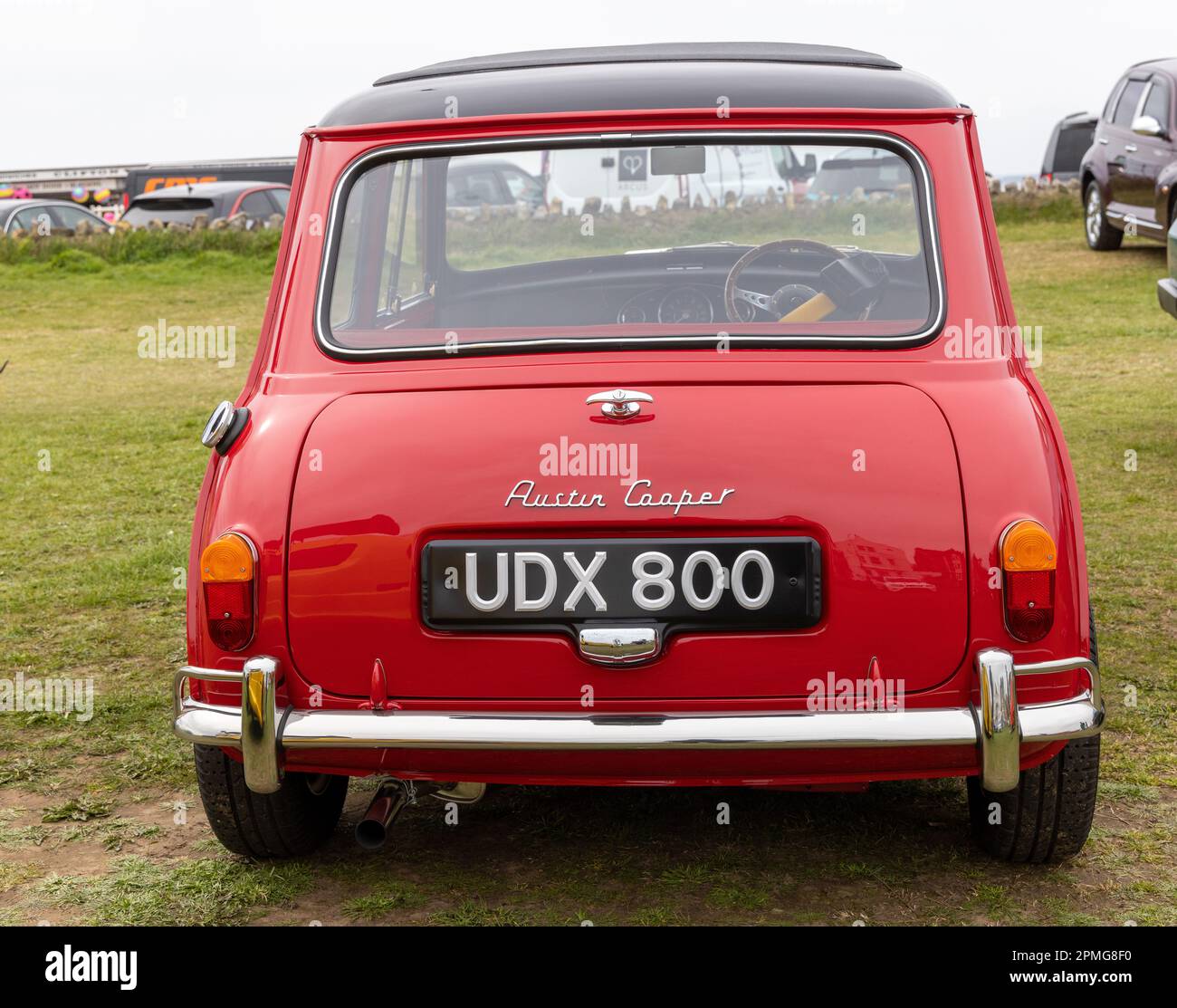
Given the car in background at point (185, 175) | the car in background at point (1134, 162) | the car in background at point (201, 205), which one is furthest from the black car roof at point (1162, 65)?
the car in background at point (185, 175)

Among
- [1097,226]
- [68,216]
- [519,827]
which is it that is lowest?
[68,216]

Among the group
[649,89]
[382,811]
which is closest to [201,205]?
[649,89]

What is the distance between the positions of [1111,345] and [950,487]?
10135 millimetres

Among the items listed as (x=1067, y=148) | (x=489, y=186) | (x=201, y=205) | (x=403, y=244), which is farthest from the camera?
(x=1067, y=148)

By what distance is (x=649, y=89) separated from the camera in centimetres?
337

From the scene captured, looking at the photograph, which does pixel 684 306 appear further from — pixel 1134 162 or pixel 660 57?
pixel 1134 162

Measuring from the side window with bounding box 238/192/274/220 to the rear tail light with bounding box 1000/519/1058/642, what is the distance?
19.0 m

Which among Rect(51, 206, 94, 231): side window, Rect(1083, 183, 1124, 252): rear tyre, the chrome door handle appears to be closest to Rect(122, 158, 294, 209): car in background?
Rect(51, 206, 94, 231): side window

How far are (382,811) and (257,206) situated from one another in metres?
18.8

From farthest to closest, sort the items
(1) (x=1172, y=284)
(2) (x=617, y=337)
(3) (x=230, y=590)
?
(1) (x=1172, y=284) < (2) (x=617, y=337) < (3) (x=230, y=590)

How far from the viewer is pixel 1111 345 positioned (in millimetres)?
12234

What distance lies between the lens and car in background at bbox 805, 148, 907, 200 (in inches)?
Result: 135

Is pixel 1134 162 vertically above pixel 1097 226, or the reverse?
pixel 1134 162

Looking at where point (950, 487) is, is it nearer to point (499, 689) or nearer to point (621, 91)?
point (499, 689)
